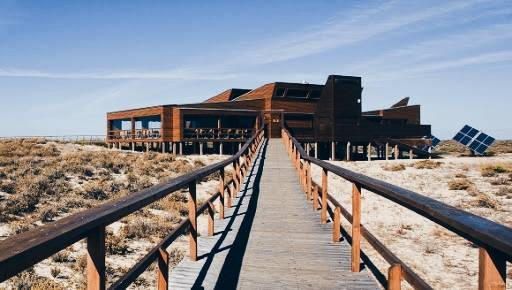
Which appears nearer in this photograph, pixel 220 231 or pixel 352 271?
pixel 352 271

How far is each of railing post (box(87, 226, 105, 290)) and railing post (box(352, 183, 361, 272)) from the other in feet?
9.77

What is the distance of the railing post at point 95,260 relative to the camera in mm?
2104

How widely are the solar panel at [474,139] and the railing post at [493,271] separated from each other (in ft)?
127

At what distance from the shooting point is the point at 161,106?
36.2 metres

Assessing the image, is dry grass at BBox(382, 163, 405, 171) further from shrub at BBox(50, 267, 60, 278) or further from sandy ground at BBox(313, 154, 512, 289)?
shrub at BBox(50, 267, 60, 278)

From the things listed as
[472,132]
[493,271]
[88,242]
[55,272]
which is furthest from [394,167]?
[88,242]

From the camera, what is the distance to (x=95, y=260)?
2.12 m

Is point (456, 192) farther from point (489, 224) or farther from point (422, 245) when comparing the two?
point (489, 224)

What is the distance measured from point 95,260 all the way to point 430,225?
13824 millimetres

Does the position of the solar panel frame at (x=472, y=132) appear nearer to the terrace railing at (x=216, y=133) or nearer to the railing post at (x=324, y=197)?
the terrace railing at (x=216, y=133)

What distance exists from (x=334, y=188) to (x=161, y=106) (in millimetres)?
21911

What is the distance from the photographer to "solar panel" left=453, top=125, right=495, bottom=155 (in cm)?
3534

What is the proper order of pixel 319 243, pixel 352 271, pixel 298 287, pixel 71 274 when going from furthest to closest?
pixel 71 274
pixel 319 243
pixel 352 271
pixel 298 287

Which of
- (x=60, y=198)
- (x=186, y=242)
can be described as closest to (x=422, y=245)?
(x=186, y=242)
